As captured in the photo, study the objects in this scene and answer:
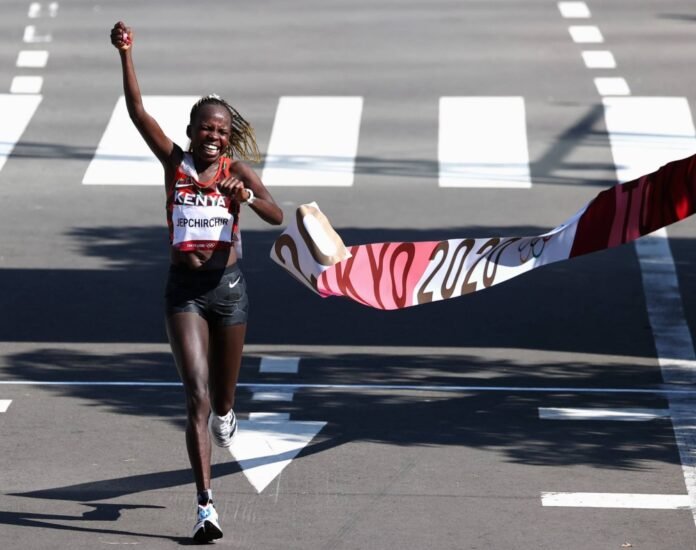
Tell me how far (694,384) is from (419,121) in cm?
816

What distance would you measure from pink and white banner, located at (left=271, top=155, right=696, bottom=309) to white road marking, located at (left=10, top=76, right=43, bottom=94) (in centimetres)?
1094

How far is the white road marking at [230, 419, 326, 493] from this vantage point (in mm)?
9234

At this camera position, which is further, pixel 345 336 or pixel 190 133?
pixel 345 336

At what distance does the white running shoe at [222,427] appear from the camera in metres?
8.66

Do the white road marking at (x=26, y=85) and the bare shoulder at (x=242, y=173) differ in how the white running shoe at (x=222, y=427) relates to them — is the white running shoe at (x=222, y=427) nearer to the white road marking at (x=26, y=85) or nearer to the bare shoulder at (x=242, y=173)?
the bare shoulder at (x=242, y=173)

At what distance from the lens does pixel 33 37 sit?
2239 cm

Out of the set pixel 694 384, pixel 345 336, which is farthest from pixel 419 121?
pixel 694 384

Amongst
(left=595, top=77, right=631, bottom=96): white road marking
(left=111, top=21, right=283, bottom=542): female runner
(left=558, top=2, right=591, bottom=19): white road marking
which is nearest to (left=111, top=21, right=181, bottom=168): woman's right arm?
(left=111, top=21, right=283, bottom=542): female runner

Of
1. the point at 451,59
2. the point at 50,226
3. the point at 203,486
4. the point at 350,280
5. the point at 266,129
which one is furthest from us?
the point at 451,59

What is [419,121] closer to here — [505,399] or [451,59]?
[451,59]

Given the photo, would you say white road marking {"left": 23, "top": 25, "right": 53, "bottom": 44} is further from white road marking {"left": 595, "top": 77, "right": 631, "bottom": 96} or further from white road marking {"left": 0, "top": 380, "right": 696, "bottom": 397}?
white road marking {"left": 0, "top": 380, "right": 696, "bottom": 397}

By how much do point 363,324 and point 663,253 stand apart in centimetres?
324

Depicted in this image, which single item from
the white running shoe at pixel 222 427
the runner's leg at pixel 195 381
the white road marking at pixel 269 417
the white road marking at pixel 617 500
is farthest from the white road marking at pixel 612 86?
the runner's leg at pixel 195 381

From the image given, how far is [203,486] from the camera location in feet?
26.3
